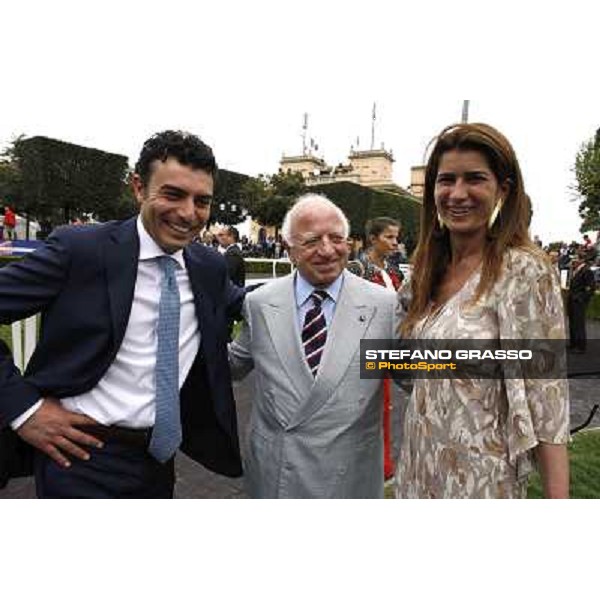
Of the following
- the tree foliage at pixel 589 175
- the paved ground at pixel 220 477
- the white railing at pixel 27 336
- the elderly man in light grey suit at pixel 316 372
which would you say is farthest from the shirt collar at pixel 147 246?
the tree foliage at pixel 589 175

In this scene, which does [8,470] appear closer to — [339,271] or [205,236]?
[339,271]

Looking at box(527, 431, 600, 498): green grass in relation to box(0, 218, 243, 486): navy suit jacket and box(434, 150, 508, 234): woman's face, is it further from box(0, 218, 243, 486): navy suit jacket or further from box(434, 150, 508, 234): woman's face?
box(0, 218, 243, 486): navy suit jacket

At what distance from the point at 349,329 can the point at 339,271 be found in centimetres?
26

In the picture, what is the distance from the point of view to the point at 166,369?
1.99 metres

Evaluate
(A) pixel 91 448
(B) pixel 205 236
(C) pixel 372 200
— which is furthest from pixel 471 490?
(C) pixel 372 200

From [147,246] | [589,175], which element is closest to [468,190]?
[147,246]

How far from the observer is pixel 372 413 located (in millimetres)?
2121

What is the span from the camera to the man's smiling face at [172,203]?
200 centimetres

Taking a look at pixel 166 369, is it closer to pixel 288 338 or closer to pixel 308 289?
pixel 288 338

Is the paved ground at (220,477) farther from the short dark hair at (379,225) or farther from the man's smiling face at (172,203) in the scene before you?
the man's smiling face at (172,203)

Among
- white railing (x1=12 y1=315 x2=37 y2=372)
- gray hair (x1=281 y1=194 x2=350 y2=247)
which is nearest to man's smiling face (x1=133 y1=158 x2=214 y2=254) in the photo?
gray hair (x1=281 y1=194 x2=350 y2=247)

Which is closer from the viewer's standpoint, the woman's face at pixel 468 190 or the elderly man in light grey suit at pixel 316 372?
the woman's face at pixel 468 190

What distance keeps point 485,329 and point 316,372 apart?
70 centimetres
